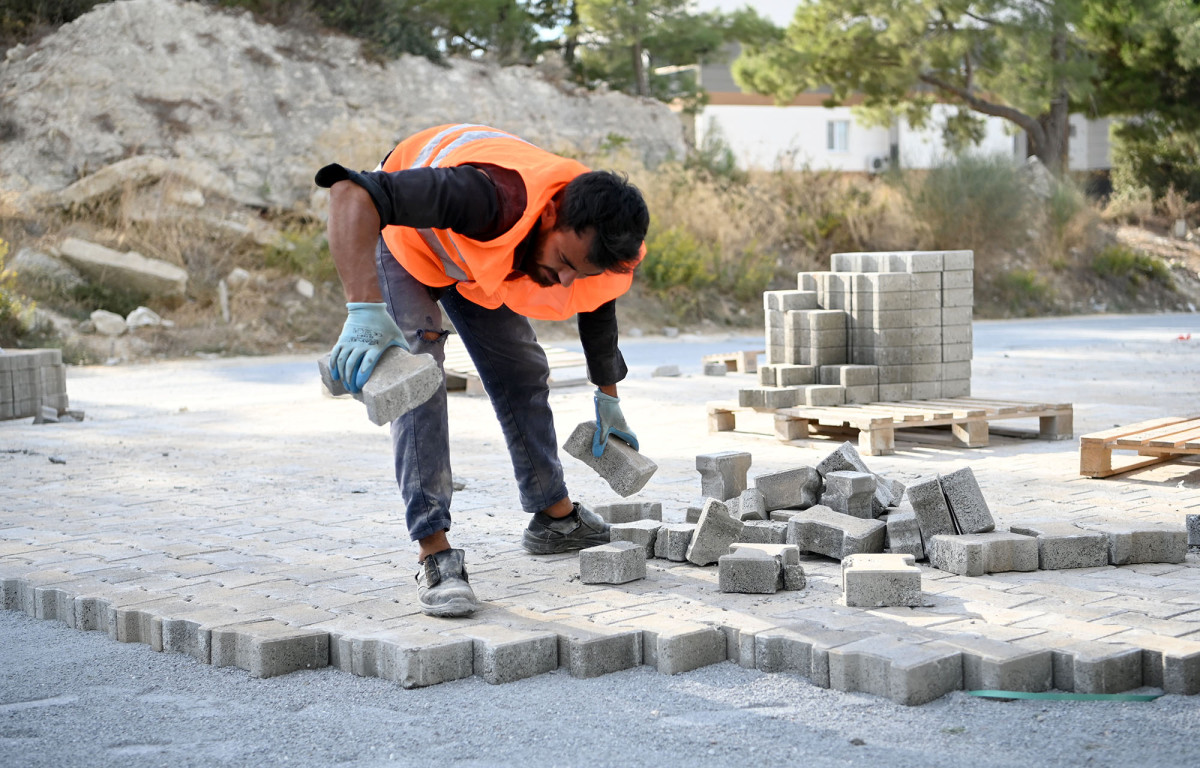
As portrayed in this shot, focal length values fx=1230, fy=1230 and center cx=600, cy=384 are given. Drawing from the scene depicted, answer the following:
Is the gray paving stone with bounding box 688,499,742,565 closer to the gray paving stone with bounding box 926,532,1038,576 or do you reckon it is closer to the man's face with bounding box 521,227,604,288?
the gray paving stone with bounding box 926,532,1038,576

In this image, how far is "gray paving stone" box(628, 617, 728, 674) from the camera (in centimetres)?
330

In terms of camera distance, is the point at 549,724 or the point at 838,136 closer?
the point at 549,724

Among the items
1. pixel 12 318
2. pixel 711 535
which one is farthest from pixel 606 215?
pixel 12 318

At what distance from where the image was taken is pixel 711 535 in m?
4.28

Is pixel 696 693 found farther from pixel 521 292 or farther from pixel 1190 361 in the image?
pixel 1190 361

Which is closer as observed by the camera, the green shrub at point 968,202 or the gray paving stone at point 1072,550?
the gray paving stone at point 1072,550

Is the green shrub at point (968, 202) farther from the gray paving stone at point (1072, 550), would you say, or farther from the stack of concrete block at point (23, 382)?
the gray paving stone at point (1072, 550)

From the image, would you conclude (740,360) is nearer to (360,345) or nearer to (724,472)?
(724,472)

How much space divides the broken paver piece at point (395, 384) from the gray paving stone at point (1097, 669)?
5.78 feet

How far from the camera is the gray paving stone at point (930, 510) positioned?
429 cm

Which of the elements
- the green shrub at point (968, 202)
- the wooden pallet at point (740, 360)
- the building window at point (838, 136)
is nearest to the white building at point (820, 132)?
the building window at point (838, 136)

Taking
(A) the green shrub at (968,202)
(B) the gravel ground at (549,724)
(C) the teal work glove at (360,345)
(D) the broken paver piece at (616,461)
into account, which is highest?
(A) the green shrub at (968,202)

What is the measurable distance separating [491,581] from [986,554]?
1.66m

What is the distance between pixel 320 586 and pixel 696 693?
1494mm
